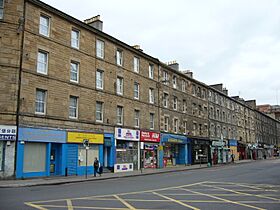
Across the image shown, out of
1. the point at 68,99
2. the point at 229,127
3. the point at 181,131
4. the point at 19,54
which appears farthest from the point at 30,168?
the point at 229,127

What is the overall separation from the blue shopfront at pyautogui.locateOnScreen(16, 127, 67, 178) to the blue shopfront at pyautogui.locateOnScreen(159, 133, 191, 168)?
13543 millimetres

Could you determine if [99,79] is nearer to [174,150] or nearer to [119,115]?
[119,115]

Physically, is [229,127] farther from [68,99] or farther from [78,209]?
[78,209]

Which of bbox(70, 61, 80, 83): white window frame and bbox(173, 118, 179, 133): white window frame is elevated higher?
bbox(70, 61, 80, 83): white window frame

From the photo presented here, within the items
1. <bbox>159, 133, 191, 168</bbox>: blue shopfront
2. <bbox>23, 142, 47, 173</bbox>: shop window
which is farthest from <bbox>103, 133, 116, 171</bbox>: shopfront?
<bbox>159, 133, 191, 168</bbox>: blue shopfront

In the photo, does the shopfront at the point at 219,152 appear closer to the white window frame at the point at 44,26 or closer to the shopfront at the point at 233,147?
the shopfront at the point at 233,147

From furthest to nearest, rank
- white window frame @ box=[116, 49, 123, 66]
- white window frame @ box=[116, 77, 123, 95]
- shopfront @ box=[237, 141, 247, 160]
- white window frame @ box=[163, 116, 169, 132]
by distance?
shopfront @ box=[237, 141, 247, 160]
white window frame @ box=[163, 116, 169, 132]
white window frame @ box=[116, 49, 123, 66]
white window frame @ box=[116, 77, 123, 95]

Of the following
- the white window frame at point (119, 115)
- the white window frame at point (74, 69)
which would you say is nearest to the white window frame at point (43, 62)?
the white window frame at point (74, 69)

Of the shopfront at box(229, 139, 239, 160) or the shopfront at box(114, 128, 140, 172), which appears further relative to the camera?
the shopfront at box(229, 139, 239, 160)

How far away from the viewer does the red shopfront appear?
32.3 meters

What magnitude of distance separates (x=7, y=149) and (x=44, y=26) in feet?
31.0

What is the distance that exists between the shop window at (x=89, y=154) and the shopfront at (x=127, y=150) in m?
2.63

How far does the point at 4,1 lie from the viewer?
840 inches

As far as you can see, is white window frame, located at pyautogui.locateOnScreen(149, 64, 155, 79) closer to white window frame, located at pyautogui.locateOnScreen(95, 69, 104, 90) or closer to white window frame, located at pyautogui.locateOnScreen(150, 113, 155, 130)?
white window frame, located at pyautogui.locateOnScreen(150, 113, 155, 130)
